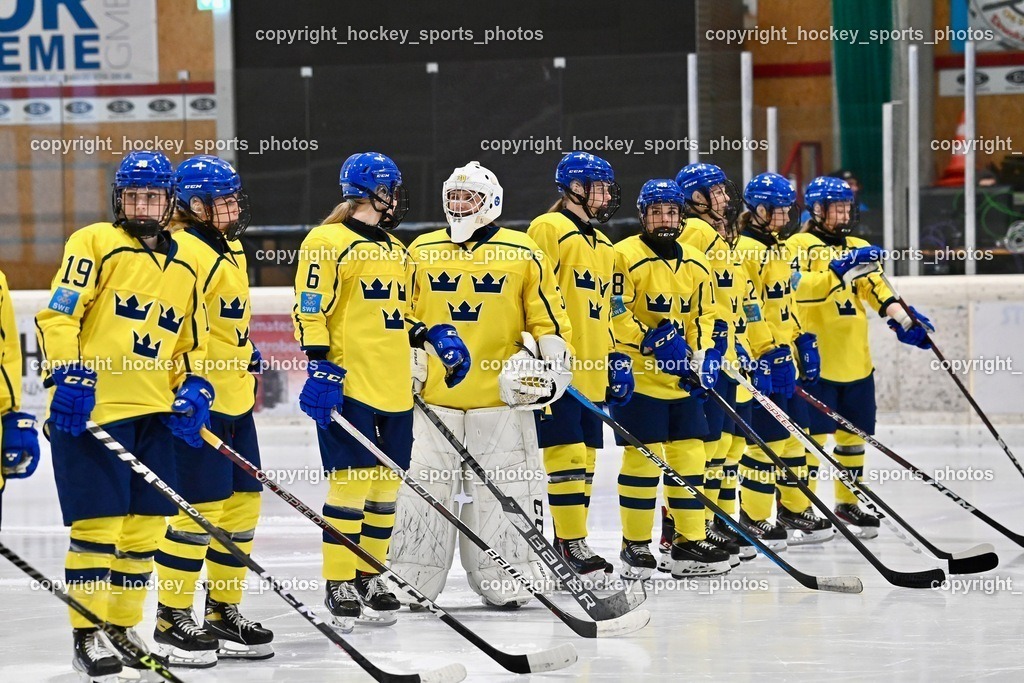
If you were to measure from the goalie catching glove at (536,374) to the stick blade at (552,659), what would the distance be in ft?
3.36

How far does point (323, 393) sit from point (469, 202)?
89 centimetres

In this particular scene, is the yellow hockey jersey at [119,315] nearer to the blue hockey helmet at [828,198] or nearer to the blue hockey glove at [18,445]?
the blue hockey glove at [18,445]

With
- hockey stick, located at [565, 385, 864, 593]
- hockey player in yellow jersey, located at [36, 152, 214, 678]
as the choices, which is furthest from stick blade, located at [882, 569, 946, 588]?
hockey player in yellow jersey, located at [36, 152, 214, 678]

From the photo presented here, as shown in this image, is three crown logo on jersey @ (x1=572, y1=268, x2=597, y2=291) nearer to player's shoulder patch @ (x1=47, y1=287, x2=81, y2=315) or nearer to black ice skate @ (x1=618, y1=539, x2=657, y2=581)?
black ice skate @ (x1=618, y1=539, x2=657, y2=581)

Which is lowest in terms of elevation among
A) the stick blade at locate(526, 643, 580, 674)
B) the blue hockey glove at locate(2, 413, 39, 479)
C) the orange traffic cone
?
the stick blade at locate(526, 643, 580, 674)

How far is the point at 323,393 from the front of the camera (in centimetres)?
445

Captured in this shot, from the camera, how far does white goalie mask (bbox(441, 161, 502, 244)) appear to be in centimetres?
496

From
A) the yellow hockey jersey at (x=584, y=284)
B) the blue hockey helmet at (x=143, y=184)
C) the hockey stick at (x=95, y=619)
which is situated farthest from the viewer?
the yellow hockey jersey at (x=584, y=284)

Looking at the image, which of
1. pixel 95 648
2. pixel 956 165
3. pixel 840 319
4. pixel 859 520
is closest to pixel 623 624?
pixel 95 648

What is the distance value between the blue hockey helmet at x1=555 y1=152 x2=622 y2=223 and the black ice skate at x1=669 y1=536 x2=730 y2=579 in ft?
4.06

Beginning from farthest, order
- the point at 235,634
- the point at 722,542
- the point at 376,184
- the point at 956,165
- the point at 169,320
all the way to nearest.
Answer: the point at 956,165
the point at 722,542
the point at 376,184
the point at 235,634
the point at 169,320

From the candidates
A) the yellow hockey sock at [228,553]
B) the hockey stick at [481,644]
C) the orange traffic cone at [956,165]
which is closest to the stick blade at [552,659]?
the hockey stick at [481,644]

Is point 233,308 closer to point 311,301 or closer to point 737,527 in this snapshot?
point 311,301

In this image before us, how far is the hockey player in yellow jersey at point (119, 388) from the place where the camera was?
3.71m
